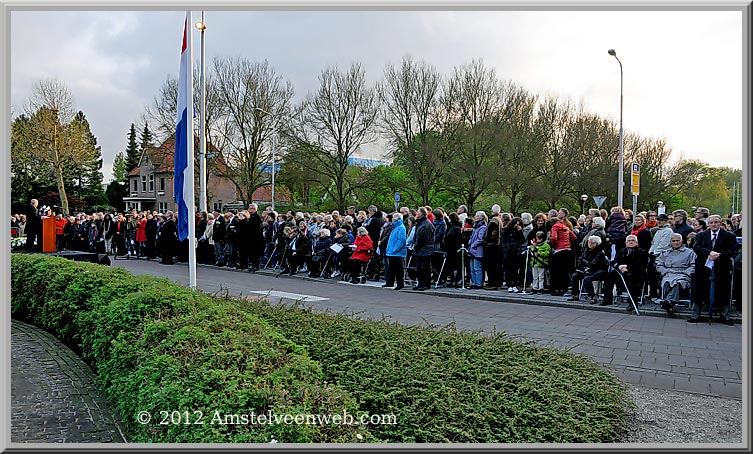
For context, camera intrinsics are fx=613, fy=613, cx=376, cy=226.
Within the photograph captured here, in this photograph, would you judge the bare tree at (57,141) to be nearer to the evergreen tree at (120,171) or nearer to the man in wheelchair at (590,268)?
the man in wheelchair at (590,268)

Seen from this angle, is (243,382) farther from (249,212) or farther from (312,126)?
(312,126)

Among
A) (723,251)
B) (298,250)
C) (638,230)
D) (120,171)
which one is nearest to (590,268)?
(638,230)

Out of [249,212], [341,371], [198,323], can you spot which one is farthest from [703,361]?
[249,212]

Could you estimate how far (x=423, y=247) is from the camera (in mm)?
14672

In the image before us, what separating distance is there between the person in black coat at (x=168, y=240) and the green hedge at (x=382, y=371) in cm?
1596

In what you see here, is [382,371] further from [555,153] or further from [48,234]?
[555,153]

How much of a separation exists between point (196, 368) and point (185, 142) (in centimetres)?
575

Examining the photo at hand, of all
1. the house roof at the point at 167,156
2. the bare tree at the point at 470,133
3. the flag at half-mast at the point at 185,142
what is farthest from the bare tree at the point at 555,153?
the flag at half-mast at the point at 185,142

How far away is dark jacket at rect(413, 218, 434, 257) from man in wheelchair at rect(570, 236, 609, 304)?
3.41 metres

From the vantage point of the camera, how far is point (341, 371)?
469cm

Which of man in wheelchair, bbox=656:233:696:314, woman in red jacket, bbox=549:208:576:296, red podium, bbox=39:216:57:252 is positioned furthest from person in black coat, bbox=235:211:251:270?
man in wheelchair, bbox=656:233:696:314

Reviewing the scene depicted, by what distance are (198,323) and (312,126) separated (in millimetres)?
34804

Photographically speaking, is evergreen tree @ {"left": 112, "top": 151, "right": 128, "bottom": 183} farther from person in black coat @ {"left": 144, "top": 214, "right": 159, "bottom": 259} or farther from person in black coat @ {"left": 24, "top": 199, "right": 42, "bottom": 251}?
person in black coat @ {"left": 24, "top": 199, "right": 42, "bottom": 251}

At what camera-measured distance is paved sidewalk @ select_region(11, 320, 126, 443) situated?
174 inches
